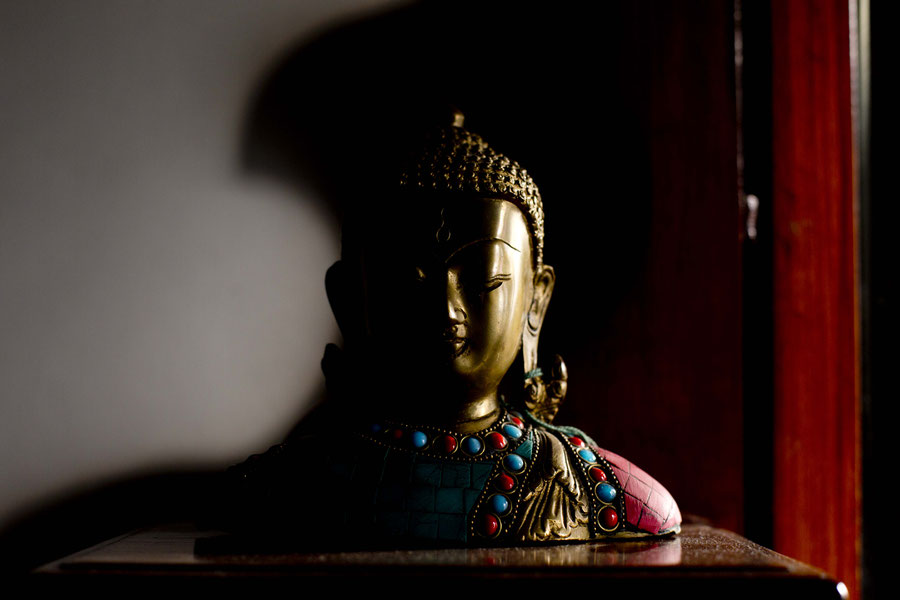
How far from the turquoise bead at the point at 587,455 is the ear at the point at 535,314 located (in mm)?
150

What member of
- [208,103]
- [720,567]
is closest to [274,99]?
[208,103]

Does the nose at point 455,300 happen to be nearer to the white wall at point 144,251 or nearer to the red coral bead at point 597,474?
the red coral bead at point 597,474

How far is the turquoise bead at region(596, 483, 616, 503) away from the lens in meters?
Answer: 1.05

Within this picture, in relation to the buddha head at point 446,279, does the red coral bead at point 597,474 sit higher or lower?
lower

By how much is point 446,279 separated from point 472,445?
0.70 feet

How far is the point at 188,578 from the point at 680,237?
1.03m

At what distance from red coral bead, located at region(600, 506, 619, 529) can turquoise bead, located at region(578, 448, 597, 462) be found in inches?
2.7

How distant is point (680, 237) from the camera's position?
150 cm

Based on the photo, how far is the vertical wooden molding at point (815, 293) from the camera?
4.76 feet

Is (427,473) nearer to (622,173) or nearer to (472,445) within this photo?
(472,445)

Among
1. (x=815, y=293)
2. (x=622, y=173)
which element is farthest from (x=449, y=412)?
(x=815, y=293)

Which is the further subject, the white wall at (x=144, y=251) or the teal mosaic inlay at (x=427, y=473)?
the white wall at (x=144, y=251)

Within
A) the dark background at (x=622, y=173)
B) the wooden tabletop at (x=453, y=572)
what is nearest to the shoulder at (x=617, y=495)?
the wooden tabletop at (x=453, y=572)

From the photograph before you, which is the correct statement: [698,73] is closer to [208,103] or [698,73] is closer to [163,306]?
[208,103]
